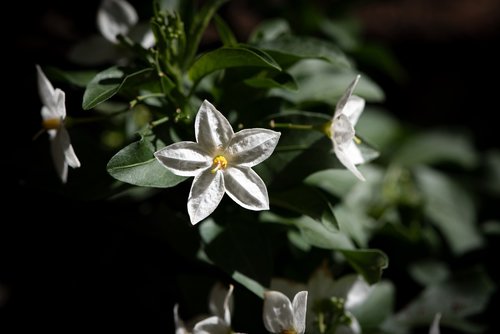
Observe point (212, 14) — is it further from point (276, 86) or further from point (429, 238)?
point (429, 238)

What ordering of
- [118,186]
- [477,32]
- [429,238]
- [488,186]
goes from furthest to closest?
[477,32] < [488,186] < [429,238] < [118,186]

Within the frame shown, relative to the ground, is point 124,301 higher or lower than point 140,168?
lower

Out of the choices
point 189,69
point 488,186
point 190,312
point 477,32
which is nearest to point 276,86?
point 189,69

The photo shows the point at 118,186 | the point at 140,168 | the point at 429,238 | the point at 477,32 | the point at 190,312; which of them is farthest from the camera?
the point at 477,32

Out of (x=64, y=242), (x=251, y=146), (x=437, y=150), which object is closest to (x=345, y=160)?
(x=251, y=146)

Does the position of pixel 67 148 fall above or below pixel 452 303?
above

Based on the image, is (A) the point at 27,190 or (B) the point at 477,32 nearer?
(A) the point at 27,190

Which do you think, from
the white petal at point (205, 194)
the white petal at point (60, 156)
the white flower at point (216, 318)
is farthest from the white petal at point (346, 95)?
the white petal at point (60, 156)

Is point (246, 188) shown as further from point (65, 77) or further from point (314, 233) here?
point (65, 77)
